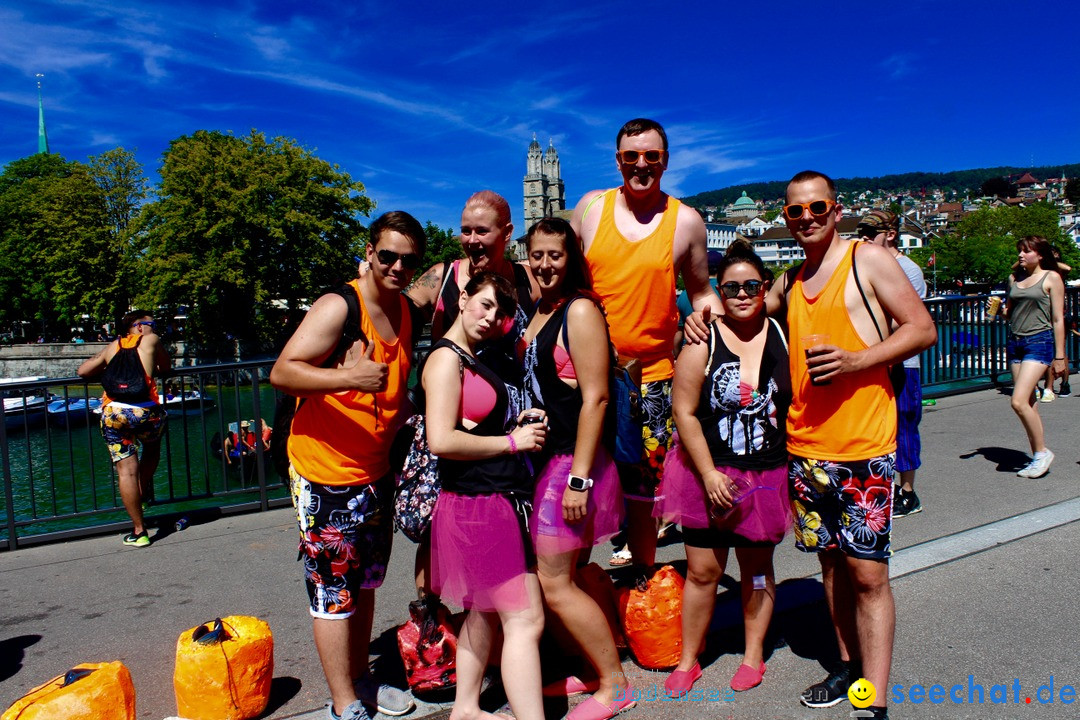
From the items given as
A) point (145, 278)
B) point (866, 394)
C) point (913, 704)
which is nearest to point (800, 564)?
point (913, 704)

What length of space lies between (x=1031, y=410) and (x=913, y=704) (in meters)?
4.11

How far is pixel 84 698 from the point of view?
2.64 meters

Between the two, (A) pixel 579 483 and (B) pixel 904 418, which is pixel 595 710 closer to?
(A) pixel 579 483

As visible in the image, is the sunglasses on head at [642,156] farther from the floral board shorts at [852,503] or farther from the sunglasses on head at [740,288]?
the floral board shorts at [852,503]

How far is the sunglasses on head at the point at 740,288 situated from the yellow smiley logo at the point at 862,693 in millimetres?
1475

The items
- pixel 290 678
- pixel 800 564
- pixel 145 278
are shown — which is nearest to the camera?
pixel 290 678

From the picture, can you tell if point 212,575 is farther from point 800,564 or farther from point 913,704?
point 913,704

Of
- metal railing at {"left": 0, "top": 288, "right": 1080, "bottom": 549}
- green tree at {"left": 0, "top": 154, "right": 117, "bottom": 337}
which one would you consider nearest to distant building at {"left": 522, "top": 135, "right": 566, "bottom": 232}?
green tree at {"left": 0, "top": 154, "right": 117, "bottom": 337}

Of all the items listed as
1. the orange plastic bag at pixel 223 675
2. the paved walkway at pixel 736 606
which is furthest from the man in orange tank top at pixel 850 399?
the orange plastic bag at pixel 223 675

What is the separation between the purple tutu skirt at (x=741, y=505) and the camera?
9.55 ft

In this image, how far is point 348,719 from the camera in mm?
2863

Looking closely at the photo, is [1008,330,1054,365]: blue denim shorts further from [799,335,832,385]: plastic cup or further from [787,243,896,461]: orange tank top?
[799,335,832,385]: plastic cup

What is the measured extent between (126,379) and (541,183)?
521 feet

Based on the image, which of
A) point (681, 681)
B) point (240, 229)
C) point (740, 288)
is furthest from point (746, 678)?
point (240, 229)
